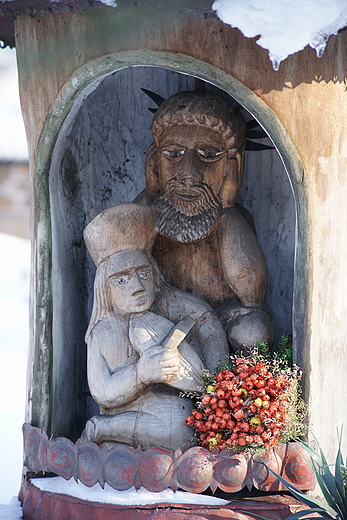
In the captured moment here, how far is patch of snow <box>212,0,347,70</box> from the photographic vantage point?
3350 millimetres

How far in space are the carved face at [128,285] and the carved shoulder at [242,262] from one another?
454mm

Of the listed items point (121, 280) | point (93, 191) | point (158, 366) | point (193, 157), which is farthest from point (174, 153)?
point (158, 366)

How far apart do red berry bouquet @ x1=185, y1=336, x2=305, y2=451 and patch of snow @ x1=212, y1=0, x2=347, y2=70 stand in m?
1.39

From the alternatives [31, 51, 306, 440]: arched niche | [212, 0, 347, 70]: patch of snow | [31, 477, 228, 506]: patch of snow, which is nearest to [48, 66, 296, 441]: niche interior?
[31, 51, 306, 440]: arched niche

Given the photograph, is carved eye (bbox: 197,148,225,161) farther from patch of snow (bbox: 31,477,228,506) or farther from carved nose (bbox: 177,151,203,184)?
patch of snow (bbox: 31,477,228,506)

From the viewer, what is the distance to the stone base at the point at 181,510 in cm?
339

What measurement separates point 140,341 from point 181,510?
2.69 ft

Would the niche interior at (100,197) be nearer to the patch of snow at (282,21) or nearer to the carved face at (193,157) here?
the carved face at (193,157)

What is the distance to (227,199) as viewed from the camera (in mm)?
4230

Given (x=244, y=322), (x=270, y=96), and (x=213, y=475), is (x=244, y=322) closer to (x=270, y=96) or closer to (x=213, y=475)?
(x=213, y=475)

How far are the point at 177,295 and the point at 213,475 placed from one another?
1.04 meters

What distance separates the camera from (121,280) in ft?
12.8

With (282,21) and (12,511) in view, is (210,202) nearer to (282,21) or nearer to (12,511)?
(282,21)

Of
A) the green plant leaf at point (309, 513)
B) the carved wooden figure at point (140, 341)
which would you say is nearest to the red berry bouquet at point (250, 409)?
the carved wooden figure at point (140, 341)
